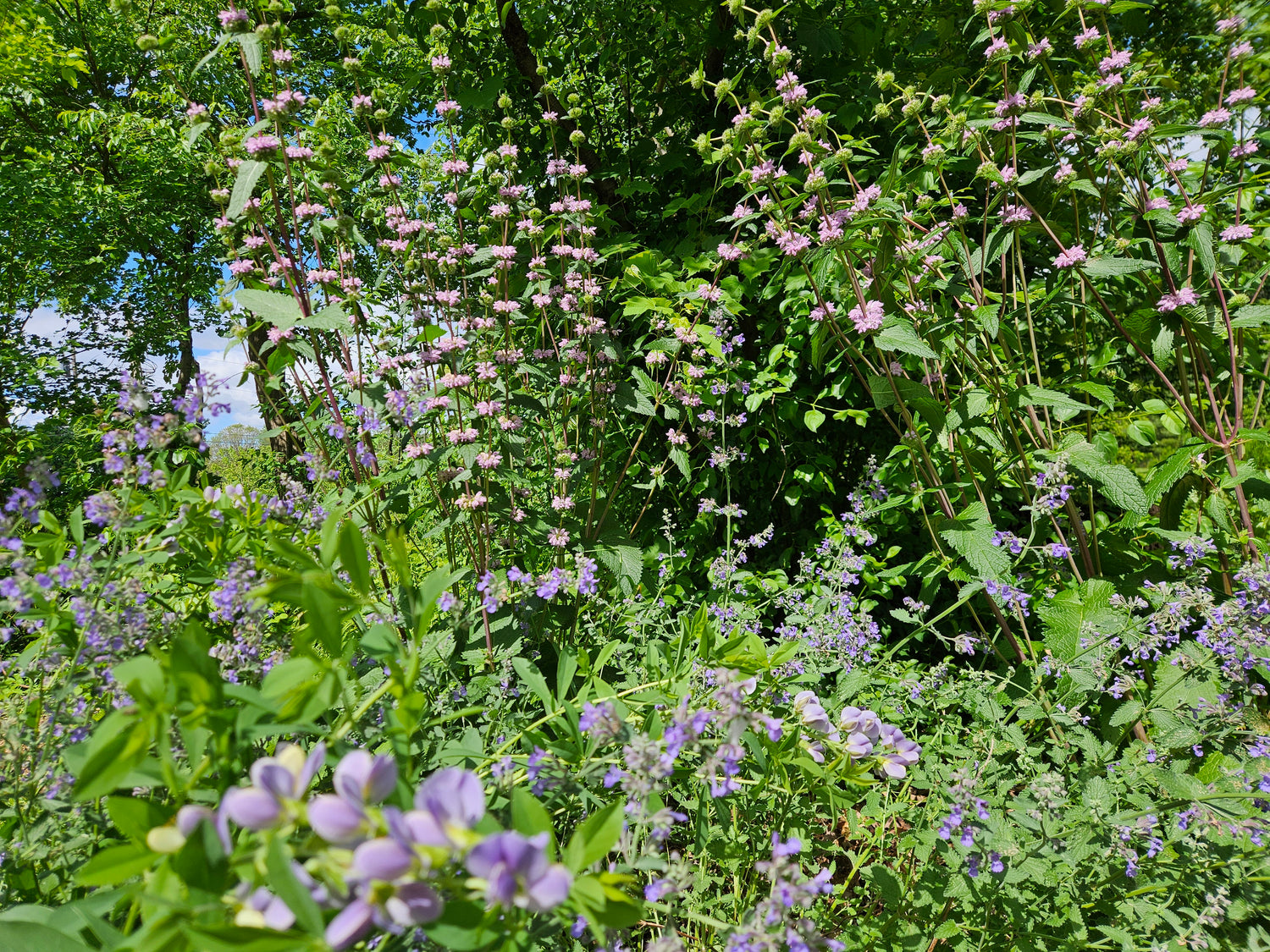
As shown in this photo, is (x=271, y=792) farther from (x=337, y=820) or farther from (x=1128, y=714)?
(x=1128, y=714)

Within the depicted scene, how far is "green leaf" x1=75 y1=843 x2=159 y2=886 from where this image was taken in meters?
0.50

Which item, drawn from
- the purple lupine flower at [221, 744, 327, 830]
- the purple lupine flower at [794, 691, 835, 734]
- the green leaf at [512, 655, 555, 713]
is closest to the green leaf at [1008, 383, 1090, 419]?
the purple lupine flower at [794, 691, 835, 734]

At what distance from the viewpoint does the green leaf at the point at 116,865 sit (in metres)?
0.50

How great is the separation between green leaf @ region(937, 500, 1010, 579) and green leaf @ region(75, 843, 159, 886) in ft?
6.14

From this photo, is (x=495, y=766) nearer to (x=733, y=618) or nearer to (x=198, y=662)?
(x=198, y=662)

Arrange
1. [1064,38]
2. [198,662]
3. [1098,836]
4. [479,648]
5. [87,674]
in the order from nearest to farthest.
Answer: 1. [198,662]
2. [87,674]
3. [1098,836]
4. [479,648]
5. [1064,38]

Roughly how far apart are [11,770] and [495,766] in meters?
0.77

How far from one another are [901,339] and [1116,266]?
73 centimetres

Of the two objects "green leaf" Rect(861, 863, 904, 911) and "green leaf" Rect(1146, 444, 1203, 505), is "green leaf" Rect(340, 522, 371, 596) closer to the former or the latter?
"green leaf" Rect(861, 863, 904, 911)

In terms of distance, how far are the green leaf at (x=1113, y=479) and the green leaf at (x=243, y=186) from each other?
2436mm

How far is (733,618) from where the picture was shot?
1924mm

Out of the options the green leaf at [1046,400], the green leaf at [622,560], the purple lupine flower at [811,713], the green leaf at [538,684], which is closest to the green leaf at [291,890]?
the green leaf at [538,684]

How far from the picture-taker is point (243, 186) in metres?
1.57

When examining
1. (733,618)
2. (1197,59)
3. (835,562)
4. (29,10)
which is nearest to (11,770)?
(733,618)
